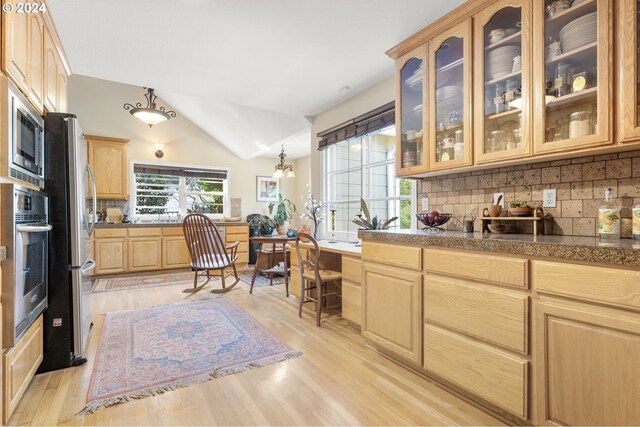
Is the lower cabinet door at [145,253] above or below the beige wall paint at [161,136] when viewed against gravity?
below

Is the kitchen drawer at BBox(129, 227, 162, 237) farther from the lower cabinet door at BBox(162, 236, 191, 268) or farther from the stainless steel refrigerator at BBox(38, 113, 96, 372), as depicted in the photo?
the stainless steel refrigerator at BBox(38, 113, 96, 372)

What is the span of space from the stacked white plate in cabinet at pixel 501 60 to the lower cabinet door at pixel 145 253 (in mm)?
5350

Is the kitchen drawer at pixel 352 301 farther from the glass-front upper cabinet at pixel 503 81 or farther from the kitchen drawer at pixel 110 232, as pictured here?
the kitchen drawer at pixel 110 232

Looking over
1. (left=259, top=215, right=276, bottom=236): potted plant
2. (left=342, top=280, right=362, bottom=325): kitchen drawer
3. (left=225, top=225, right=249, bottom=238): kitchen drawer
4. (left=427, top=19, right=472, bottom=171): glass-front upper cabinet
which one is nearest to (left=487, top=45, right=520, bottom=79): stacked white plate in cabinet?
(left=427, top=19, right=472, bottom=171): glass-front upper cabinet

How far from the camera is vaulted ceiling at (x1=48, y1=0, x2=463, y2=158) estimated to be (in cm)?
205

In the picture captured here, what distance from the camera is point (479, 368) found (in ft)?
5.23

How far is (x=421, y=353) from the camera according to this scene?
1.93 meters

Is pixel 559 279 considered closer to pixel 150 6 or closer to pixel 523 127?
pixel 523 127

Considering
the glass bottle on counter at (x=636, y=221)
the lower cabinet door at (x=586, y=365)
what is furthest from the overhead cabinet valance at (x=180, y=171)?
the glass bottle on counter at (x=636, y=221)

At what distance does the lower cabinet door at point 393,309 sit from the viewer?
1.96 m

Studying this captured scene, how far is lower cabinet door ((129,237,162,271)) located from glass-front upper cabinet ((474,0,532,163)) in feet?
17.1

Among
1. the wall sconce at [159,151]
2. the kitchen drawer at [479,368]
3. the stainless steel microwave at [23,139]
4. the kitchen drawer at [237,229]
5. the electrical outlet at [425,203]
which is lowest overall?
the kitchen drawer at [479,368]

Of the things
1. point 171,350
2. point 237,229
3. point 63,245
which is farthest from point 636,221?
point 237,229

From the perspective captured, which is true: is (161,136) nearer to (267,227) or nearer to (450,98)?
(267,227)
